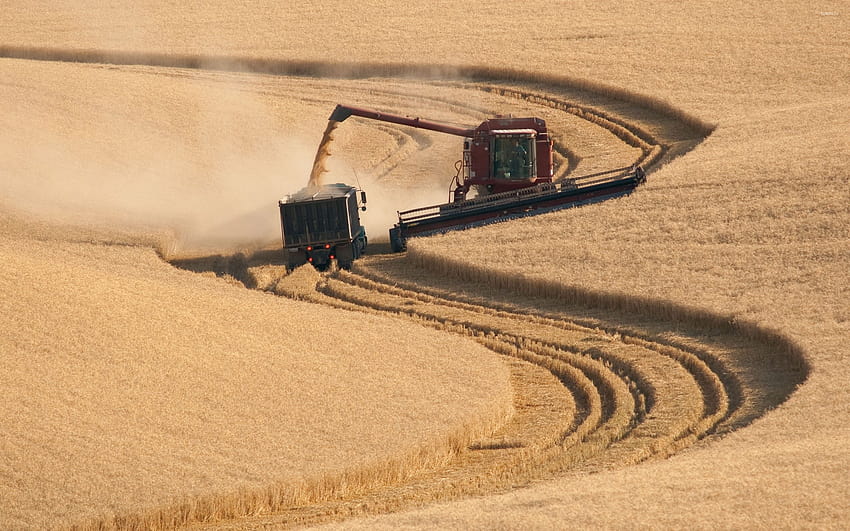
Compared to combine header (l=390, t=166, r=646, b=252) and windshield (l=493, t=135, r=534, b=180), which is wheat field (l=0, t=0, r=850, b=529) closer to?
combine header (l=390, t=166, r=646, b=252)

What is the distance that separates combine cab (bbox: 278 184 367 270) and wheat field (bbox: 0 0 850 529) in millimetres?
778

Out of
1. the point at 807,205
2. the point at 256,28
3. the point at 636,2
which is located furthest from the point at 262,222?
the point at 636,2

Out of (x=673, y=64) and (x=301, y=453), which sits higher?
(x=673, y=64)

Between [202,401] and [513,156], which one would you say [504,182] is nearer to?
[513,156]

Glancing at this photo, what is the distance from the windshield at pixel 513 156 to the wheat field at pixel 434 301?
2.07 m

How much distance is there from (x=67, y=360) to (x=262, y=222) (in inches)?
556

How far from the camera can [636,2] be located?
64.4 meters

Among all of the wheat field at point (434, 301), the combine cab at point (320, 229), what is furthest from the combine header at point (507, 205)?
the combine cab at point (320, 229)

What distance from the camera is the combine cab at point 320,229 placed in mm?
27781

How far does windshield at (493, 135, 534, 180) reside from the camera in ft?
102

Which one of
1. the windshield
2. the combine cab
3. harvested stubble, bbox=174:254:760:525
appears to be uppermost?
the windshield

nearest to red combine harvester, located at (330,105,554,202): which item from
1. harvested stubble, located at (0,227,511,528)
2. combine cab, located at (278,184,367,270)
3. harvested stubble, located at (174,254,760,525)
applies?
combine cab, located at (278,184,367,270)

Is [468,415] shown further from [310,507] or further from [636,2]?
[636,2]

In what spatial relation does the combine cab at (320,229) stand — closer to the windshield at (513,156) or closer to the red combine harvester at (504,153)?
the red combine harvester at (504,153)
